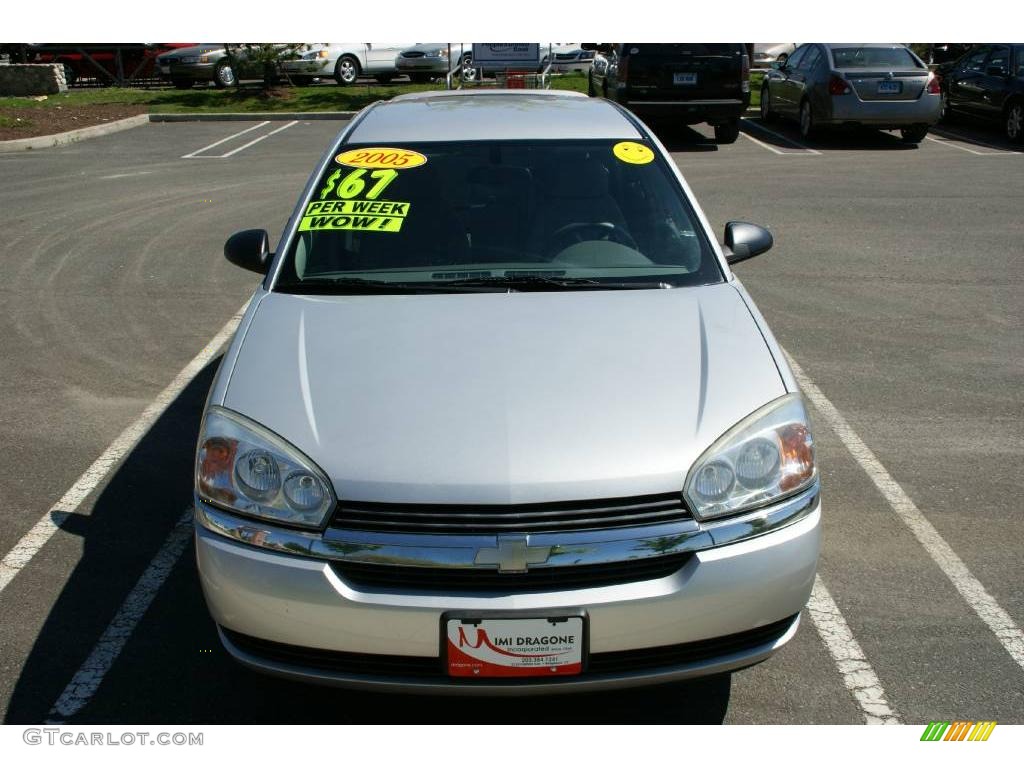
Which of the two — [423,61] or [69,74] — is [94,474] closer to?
[423,61]

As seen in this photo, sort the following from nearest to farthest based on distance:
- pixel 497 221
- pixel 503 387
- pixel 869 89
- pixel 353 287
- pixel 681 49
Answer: pixel 503 387 < pixel 353 287 < pixel 497 221 < pixel 681 49 < pixel 869 89

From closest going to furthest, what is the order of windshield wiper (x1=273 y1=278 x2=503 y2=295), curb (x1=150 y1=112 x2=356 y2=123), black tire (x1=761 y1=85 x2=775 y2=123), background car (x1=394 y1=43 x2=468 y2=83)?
windshield wiper (x1=273 y1=278 x2=503 y2=295)
black tire (x1=761 y1=85 x2=775 y2=123)
curb (x1=150 y1=112 x2=356 y2=123)
background car (x1=394 y1=43 x2=468 y2=83)

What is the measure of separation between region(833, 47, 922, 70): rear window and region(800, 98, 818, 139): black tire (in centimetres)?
85

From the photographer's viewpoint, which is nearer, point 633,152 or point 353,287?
point 353,287

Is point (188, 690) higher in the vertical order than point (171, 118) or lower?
higher

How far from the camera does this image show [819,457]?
511 cm

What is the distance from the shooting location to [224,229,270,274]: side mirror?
14.7ft

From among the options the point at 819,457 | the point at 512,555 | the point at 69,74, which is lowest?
the point at 69,74

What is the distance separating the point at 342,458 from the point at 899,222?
9.13 meters

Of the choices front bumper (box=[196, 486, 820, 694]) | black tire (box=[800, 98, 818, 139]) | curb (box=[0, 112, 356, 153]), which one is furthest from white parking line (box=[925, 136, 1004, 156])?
front bumper (box=[196, 486, 820, 694])

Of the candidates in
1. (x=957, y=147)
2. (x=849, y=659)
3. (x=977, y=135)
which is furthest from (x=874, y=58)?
(x=849, y=659)

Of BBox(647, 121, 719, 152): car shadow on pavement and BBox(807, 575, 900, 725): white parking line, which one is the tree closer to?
BBox(647, 121, 719, 152): car shadow on pavement

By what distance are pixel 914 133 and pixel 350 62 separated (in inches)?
595

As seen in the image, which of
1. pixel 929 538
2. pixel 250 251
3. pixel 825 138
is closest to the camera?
pixel 929 538
